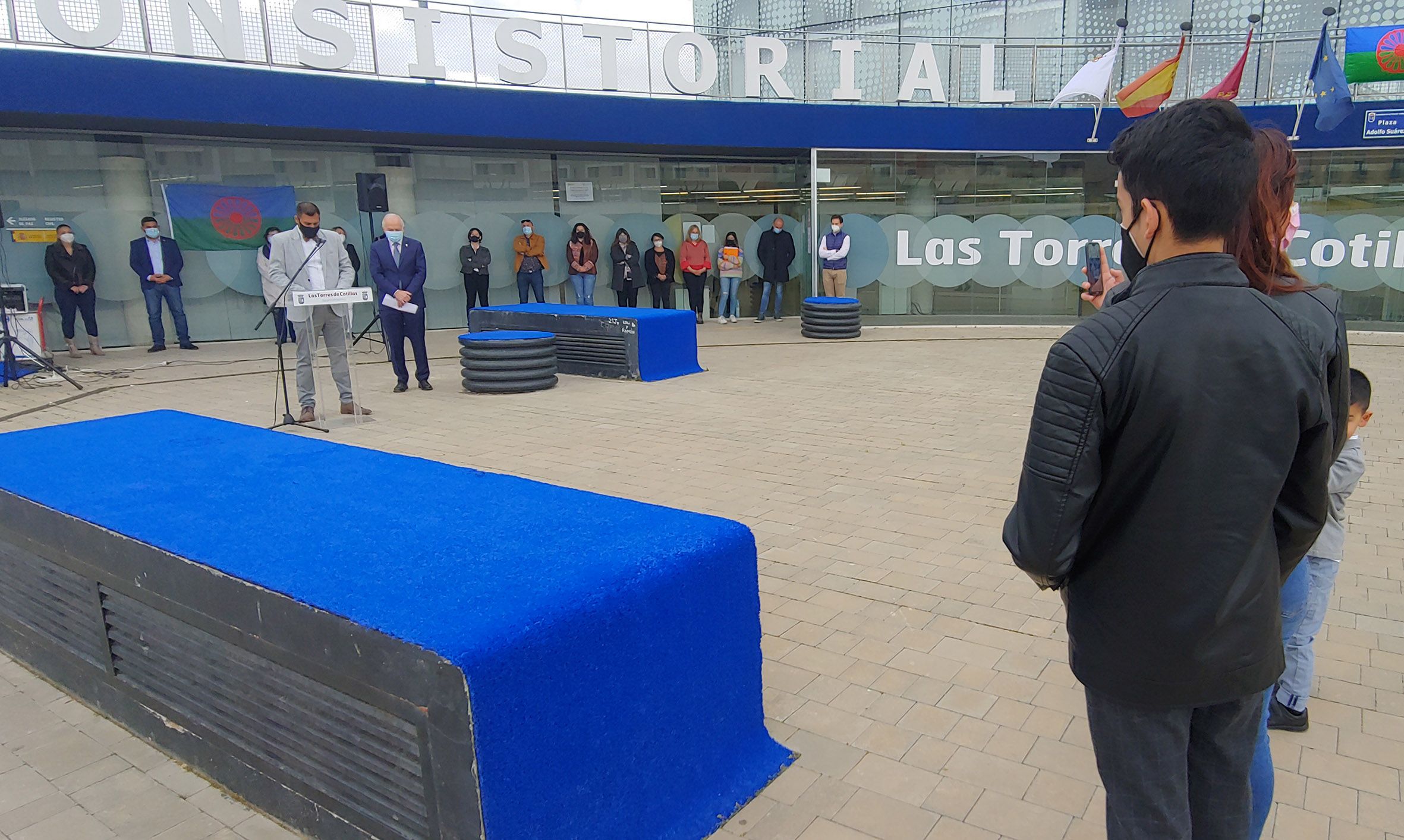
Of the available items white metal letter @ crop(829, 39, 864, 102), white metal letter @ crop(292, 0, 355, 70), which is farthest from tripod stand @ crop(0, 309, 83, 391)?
white metal letter @ crop(829, 39, 864, 102)

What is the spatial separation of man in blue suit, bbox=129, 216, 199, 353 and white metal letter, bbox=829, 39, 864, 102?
38.4ft

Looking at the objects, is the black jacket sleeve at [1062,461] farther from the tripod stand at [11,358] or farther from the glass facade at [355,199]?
the glass facade at [355,199]

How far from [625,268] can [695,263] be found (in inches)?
58.0

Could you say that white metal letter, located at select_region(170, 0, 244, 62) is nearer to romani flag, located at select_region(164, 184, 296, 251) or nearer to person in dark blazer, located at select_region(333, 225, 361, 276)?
romani flag, located at select_region(164, 184, 296, 251)

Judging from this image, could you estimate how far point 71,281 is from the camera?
43.7 feet

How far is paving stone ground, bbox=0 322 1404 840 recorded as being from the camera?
2.83 meters

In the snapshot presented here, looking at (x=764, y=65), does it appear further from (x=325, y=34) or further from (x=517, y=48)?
(x=325, y=34)

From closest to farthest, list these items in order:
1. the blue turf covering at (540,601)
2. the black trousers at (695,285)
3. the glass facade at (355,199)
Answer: the blue turf covering at (540,601)
the glass facade at (355,199)
the black trousers at (695,285)

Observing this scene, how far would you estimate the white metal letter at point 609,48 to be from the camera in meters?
15.2

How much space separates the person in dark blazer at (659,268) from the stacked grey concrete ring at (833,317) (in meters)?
3.34

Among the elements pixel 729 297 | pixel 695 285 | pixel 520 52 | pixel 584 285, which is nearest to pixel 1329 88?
pixel 729 297

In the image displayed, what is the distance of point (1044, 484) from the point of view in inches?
64.4

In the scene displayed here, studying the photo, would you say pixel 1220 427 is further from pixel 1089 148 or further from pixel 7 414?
pixel 1089 148

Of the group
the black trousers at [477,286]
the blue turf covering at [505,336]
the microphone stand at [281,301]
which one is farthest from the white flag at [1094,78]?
the microphone stand at [281,301]
